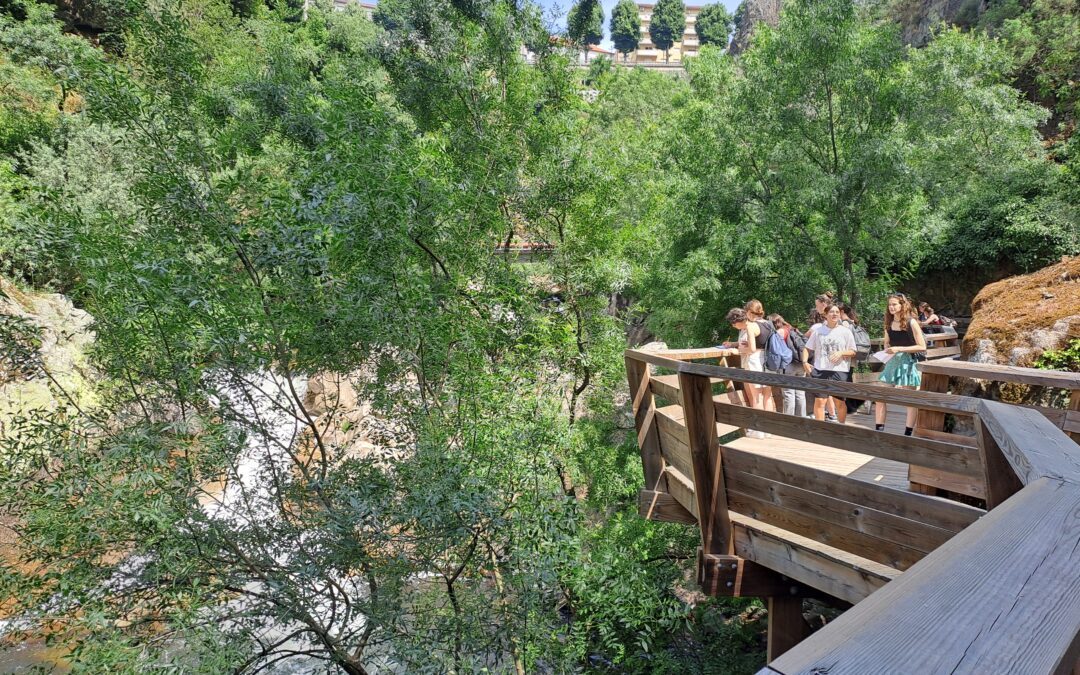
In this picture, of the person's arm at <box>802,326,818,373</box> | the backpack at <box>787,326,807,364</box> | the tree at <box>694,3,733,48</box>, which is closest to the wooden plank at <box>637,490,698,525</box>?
the person's arm at <box>802,326,818,373</box>

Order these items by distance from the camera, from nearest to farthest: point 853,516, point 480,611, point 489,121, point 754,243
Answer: point 853,516, point 480,611, point 489,121, point 754,243

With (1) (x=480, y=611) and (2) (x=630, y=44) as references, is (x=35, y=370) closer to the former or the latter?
(1) (x=480, y=611)

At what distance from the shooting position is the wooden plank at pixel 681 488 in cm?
468

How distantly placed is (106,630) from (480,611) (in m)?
2.92

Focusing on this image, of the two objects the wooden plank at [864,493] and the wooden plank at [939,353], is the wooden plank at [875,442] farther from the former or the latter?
the wooden plank at [939,353]

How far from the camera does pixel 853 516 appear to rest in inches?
127

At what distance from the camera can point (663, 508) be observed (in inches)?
209

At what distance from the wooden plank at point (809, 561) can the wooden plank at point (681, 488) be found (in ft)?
1.71

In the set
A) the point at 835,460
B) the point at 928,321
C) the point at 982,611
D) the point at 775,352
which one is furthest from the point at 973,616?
the point at 928,321

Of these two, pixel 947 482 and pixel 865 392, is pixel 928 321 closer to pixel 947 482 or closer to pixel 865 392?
pixel 947 482

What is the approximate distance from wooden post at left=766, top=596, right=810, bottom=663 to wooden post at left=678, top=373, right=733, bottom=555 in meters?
0.81

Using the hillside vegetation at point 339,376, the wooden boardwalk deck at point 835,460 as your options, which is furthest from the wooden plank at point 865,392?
the hillside vegetation at point 339,376

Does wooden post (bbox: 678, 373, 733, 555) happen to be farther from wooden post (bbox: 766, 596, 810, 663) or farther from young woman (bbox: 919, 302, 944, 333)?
young woman (bbox: 919, 302, 944, 333)

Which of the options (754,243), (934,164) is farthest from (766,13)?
(754,243)
